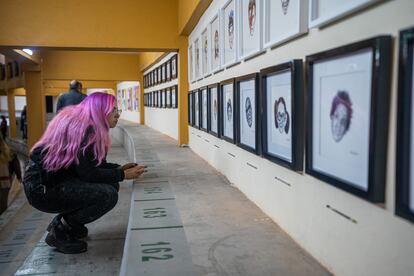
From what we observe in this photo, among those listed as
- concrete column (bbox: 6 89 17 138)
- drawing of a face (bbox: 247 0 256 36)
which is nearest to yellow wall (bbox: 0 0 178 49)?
drawing of a face (bbox: 247 0 256 36)

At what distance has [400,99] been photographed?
1.17 metres

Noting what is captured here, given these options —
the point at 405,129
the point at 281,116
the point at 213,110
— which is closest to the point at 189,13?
the point at 213,110

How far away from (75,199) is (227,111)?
1505 mm

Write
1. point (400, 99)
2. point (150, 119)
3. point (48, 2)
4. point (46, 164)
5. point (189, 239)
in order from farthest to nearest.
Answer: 1. point (150, 119)
2. point (48, 2)
3. point (46, 164)
4. point (189, 239)
5. point (400, 99)

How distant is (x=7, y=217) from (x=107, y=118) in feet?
16.8

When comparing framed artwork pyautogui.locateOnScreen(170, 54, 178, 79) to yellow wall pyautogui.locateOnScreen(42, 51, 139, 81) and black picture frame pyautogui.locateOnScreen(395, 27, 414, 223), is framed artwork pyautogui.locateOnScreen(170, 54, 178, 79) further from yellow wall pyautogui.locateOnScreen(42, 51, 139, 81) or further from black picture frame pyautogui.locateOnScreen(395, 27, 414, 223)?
yellow wall pyautogui.locateOnScreen(42, 51, 139, 81)

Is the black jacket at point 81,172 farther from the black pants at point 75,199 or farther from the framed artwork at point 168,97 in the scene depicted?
the framed artwork at point 168,97

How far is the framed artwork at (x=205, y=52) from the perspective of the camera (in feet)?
14.7

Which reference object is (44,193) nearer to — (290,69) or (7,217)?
(290,69)

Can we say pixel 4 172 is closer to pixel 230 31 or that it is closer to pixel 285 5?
pixel 230 31

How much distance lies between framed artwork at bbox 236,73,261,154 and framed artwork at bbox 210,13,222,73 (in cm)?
94

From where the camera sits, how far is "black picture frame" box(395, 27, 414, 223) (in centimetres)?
112

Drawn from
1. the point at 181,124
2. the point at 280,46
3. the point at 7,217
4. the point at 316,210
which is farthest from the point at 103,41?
the point at 316,210

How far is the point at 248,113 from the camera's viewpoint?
9.33ft
